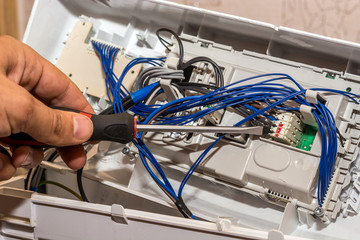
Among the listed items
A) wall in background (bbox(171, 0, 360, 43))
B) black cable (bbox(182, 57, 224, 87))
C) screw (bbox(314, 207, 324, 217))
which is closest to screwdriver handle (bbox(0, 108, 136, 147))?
black cable (bbox(182, 57, 224, 87))

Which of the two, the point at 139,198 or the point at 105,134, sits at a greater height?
the point at 105,134

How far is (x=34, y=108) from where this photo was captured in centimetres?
66

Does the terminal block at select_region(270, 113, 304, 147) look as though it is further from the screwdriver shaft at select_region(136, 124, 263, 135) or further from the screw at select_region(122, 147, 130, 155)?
the screw at select_region(122, 147, 130, 155)

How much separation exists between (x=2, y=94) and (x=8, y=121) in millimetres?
41

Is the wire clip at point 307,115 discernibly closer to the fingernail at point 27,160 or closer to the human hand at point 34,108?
the human hand at point 34,108

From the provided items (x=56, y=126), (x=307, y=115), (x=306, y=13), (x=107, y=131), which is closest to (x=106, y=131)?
(x=107, y=131)

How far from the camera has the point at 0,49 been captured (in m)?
0.77

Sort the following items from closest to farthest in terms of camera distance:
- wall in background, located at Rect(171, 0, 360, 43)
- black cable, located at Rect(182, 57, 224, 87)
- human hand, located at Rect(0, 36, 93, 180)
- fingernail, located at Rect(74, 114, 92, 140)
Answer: human hand, located at Rect(0, 36, 93, 180) < fingernail, located at Rect(74, 114, 92, 140) < black cable, located at Rect(182, 57, 224, 87) < wall in background, located at Rect(171, 0, 360, 43)

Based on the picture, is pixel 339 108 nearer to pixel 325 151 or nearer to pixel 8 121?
pixel 325 151

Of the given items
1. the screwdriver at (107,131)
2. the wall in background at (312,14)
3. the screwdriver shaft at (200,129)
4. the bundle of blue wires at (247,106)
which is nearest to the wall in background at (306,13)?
the wall in background at (312,14)

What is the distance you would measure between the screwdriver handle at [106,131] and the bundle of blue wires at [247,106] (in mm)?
128

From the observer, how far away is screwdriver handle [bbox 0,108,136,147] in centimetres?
80

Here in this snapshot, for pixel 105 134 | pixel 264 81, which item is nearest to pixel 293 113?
pixel 264 81

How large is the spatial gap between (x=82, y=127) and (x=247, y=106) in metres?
0.37
